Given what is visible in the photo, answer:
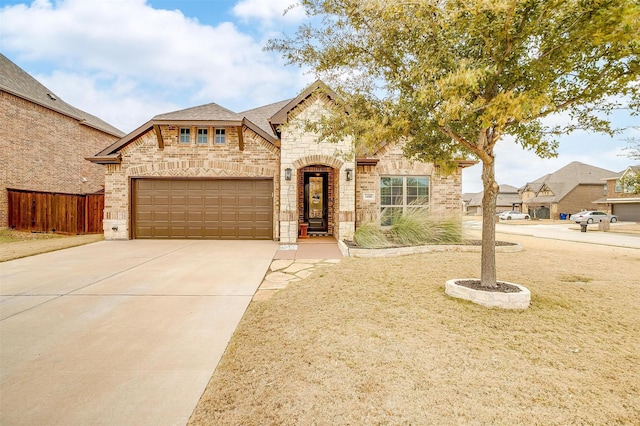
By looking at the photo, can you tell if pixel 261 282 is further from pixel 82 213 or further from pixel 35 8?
pixel 82 213

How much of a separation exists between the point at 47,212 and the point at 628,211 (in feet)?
159

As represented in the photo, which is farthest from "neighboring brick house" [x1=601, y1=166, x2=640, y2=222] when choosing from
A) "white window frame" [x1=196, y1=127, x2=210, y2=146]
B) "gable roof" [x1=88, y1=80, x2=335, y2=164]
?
"white window frame" [x1=196, y1=127, x2=210, y2=146]

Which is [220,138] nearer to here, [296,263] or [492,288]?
[296,263]

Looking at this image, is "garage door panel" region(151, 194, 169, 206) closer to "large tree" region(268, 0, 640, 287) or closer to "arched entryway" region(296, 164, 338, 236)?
"arched entryway" region(296, 164, 338, 236)

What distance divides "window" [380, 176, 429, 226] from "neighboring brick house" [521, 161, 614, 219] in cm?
3901

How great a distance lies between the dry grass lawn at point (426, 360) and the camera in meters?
2.15

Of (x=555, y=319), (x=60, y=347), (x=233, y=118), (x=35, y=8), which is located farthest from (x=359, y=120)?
(x=35, y=8)

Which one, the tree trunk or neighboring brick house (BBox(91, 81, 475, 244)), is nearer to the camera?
the tree trunk

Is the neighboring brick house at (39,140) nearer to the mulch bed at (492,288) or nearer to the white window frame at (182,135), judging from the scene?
the white window frame at (182,135)

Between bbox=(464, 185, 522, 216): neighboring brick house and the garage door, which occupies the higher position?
bbox=(464, 185, 522, 216): neighboring brick house

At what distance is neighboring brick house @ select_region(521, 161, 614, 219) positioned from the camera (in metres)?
40.5

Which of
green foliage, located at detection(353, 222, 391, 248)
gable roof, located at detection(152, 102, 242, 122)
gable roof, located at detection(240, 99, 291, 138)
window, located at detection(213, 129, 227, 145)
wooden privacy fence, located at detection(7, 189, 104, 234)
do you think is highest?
gable roof, located at detection(240, 99, 291, 138)

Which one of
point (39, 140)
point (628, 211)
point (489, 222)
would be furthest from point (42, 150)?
point (628, 211)

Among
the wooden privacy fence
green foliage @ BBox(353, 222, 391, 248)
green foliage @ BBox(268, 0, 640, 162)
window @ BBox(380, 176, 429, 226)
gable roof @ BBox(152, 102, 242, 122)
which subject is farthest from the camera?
the wooden privacy fence
